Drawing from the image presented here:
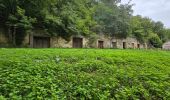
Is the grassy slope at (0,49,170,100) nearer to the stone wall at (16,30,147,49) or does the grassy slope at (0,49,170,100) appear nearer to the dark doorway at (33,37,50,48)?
the stone wall at (16,30,147,49)

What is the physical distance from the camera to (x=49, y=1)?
1577 cm

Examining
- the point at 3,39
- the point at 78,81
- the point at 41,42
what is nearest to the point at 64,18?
the point at 41,42

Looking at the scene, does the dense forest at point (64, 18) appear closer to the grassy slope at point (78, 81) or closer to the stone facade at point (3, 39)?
the stone facade at point (3, 39)

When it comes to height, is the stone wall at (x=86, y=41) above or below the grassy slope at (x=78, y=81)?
above

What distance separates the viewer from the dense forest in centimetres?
1446

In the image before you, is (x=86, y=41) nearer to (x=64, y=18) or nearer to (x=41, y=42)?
(x=41, y=42)

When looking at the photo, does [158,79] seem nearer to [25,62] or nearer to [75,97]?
[75,97]

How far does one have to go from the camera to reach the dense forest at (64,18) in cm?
1446

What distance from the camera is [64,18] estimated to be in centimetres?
1664

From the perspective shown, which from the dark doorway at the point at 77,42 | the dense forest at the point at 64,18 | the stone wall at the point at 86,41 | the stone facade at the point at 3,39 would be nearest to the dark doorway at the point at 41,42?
the stone wall at the point at 86,41

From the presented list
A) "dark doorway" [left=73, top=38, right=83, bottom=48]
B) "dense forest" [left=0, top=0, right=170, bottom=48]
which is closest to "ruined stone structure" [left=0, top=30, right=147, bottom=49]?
"dark doorway" [left=73, top=38, right=83, bottom=48]

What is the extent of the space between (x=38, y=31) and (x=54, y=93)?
13.0 metres

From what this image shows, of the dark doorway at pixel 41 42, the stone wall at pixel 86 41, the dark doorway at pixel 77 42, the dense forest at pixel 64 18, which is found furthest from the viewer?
the dark doorway at pixel 77 42

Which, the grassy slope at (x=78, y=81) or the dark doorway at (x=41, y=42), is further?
the dark doorway at (x=41, y=42)
